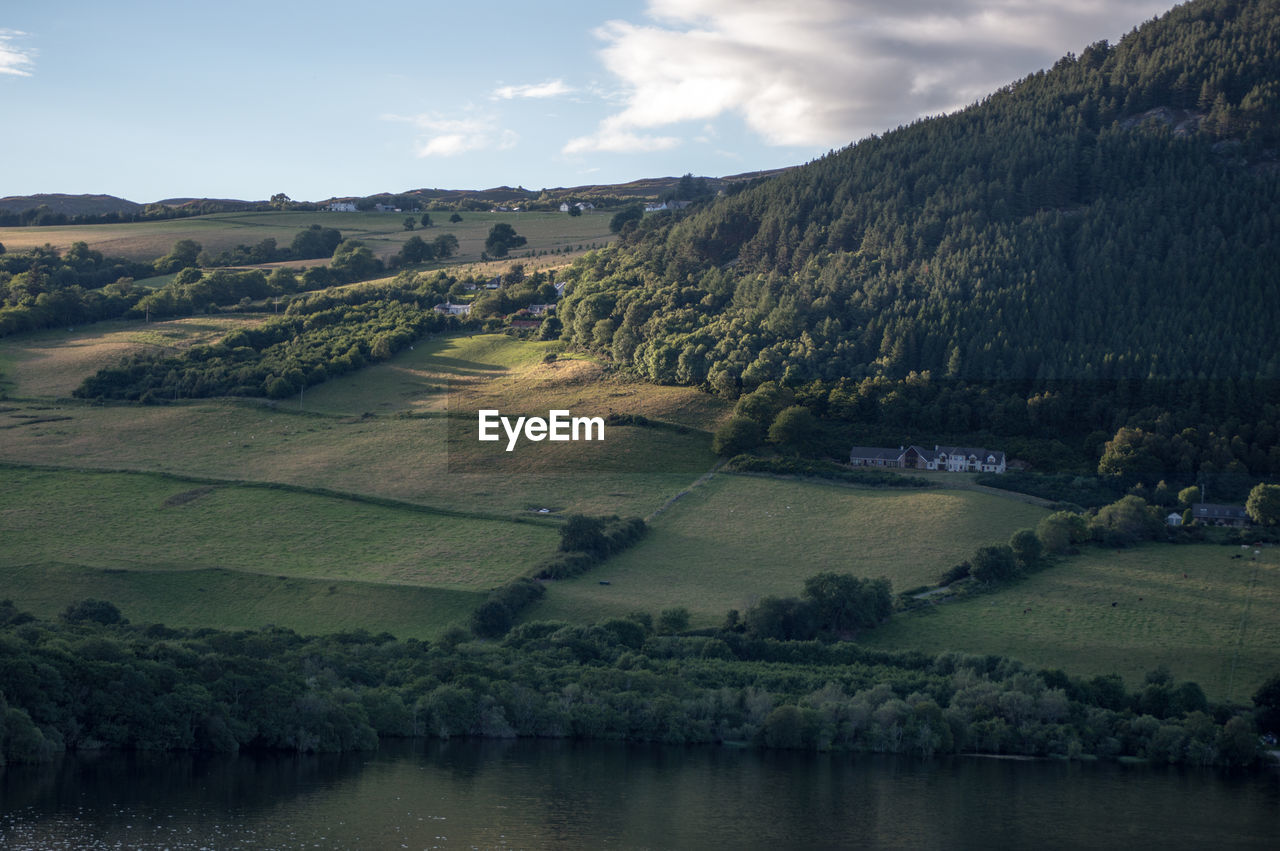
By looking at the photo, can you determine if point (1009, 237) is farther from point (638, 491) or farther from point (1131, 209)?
point (638, 491)

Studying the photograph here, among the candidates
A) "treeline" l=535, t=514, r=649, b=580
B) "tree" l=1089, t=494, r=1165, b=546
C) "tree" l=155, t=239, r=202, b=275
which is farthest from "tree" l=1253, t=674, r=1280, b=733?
"tree" l=155, t=239, r=202, b=275

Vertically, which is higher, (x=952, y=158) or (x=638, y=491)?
(x=952, y=158)

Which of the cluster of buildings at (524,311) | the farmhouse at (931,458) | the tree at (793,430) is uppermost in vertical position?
the cluster of buildings at (524,311)

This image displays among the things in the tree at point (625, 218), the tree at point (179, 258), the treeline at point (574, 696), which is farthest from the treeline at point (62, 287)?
the treeline at point (574, 696)

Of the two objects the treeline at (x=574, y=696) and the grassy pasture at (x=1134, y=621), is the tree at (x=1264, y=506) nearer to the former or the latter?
the grassy pasture at (x=1134, y=621)

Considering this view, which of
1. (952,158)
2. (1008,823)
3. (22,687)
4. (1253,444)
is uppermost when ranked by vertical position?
(952,158)

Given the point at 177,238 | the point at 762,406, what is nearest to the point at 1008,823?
the point at 762,406

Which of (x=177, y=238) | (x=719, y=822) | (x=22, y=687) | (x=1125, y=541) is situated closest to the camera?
(x=719, y=822)

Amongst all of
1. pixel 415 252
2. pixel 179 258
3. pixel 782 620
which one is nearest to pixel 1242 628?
pixel 782 620
